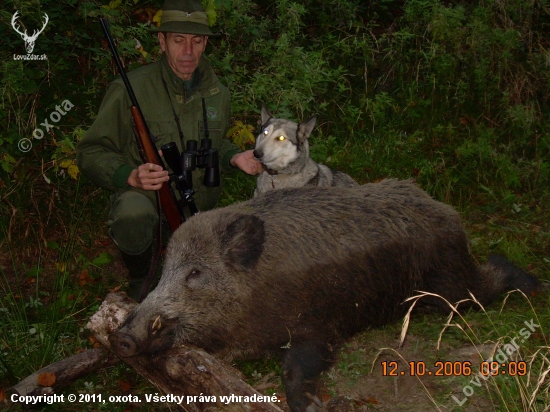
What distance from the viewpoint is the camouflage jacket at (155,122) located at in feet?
15.1

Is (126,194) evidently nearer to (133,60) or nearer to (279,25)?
(133,60)

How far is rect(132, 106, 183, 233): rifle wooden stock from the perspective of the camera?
174 inches

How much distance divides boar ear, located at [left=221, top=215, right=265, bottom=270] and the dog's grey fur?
4.29 ft

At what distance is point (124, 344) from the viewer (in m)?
3.18

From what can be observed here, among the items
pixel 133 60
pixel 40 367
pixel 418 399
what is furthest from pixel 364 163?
pixel 40 367

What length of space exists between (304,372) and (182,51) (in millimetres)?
2628

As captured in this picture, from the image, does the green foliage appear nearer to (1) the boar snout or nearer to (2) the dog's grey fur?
(2) the dog's grey fur

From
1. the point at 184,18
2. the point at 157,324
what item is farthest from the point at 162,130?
the point at 157,324

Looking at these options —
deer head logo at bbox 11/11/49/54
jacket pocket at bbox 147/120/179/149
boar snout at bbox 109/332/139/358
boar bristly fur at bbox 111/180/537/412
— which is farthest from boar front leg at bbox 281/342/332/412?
Answer: deer head logo at bbox 11/11/49/54

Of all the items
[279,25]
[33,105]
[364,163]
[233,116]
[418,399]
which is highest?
[279,25]

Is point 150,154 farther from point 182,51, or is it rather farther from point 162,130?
point 182,51

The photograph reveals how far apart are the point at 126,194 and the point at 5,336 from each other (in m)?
1.29

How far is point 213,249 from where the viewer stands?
12.2 feet

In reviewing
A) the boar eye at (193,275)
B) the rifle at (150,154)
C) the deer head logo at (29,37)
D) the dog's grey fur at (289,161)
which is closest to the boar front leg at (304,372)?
the boar eye at (193,275)
